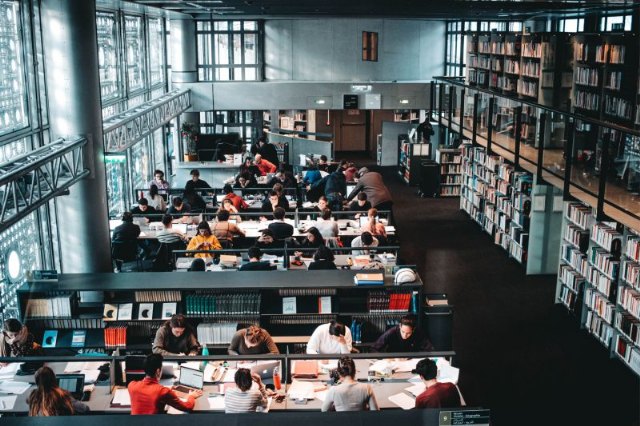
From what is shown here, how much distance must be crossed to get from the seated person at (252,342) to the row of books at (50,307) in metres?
1.99

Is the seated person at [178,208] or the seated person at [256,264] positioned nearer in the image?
the seated person at [256,264]

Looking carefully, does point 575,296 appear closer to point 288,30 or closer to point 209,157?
point 209,157

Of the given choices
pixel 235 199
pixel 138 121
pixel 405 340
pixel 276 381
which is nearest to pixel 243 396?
pixel 276 381

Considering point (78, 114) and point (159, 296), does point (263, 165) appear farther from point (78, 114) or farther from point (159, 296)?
point (159, 296)

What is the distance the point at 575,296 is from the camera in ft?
34.4

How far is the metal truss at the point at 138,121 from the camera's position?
36.5 feet

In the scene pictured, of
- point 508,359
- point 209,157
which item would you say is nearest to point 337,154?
point 209,157

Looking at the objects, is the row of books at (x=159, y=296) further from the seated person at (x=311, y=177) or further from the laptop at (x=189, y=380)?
the seated person at (x=311, y=177)

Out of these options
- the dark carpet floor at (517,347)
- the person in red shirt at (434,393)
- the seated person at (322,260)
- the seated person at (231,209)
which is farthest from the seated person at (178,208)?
the person in red shirt at (434,393)

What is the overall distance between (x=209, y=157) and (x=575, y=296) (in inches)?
424

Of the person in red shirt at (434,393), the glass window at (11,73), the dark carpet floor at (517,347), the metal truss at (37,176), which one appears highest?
the glass window at (11,73)

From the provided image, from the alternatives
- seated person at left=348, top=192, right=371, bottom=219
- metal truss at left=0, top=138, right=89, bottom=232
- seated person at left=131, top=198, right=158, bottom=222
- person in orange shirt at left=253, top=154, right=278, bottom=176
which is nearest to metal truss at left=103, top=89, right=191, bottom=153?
seated person at left=131, top=198, right=158, bottom=222

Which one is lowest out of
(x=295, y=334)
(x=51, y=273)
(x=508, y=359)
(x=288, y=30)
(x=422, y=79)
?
(x=508, y=359)

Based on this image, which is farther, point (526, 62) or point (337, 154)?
point (337, 154)
